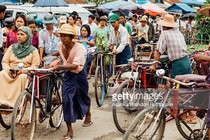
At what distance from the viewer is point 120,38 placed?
7.45m

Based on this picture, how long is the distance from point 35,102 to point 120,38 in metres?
3.01

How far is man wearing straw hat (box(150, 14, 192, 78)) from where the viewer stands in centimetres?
578

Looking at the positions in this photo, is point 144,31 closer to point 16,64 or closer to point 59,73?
point 59,73

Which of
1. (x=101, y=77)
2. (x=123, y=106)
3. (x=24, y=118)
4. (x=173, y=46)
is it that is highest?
(x=173, y=46)

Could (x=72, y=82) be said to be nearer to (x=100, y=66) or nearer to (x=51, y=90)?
(x=51, y=90)

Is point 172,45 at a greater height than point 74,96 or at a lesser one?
greater

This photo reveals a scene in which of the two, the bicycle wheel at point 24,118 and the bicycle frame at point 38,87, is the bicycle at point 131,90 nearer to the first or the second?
the bicycle frame at point 38,87

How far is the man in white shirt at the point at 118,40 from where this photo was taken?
23.7ft

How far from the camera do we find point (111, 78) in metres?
7.57

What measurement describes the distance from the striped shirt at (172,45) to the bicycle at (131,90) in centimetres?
38

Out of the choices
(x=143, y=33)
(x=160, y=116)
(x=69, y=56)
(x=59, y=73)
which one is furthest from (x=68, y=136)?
(x=143, y=33)

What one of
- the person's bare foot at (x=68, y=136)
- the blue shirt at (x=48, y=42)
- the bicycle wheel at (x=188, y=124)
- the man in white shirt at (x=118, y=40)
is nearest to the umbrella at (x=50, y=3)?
the man in white shirt at (x=118, y=40)

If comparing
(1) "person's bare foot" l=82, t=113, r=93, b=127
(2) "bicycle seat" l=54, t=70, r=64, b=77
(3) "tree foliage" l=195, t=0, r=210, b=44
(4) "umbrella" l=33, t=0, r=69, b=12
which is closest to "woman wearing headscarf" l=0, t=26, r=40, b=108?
(2) "bicycle seat" l=54, t=70, r=64, b=77

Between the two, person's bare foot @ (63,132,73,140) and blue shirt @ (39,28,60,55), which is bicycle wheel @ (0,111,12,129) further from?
blue shirt @ (39,28,60,55)
